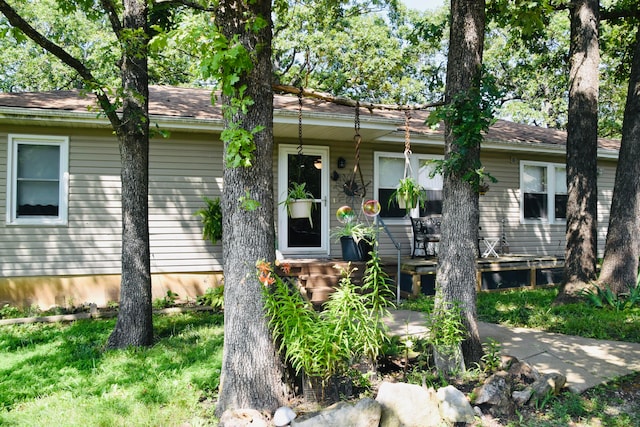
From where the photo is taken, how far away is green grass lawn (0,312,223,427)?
338 centimetres

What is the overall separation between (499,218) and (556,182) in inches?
79.3

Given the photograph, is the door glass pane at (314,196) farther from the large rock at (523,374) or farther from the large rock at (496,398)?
the large rock at (496,398)

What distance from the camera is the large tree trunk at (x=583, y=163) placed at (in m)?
7.11

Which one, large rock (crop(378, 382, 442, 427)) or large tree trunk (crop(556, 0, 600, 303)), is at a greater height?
large tree trunk (crop(556, 0, 600, 303))

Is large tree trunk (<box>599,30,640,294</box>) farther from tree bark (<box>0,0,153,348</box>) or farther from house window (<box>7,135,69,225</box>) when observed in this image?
house window (<box>7,135,69,225</box>)

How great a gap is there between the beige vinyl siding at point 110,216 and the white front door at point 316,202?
117 centimetres

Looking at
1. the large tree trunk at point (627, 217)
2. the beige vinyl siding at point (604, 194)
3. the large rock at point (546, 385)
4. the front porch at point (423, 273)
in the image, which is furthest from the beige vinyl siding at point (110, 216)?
the beige vinyl siding at point (604, 194)

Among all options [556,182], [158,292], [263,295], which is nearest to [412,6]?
[556,182]

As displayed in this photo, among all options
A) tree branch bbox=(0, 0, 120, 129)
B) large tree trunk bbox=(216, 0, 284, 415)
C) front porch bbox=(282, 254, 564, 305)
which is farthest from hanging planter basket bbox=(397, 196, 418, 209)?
tree branch bbox=(0, 0, 120, 129)

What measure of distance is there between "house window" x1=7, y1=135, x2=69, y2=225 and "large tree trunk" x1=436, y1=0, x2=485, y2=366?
6.16 meters

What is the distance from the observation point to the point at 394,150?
9.32 meters

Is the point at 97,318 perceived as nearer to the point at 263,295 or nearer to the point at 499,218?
the point at 263,295

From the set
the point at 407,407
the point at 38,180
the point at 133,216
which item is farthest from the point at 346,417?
the point at 38,180

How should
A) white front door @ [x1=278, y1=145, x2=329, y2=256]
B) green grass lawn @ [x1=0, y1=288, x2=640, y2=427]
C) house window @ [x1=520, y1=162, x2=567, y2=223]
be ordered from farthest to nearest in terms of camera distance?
1. house window @ [x1=520, y1=162, x2=567, y2=223]
2. white front door @ [x1=278, y1=145, x2=329, y2=256]
3. green grass lawn @ [x1=0, y1=288, x2=640, y2=427]
